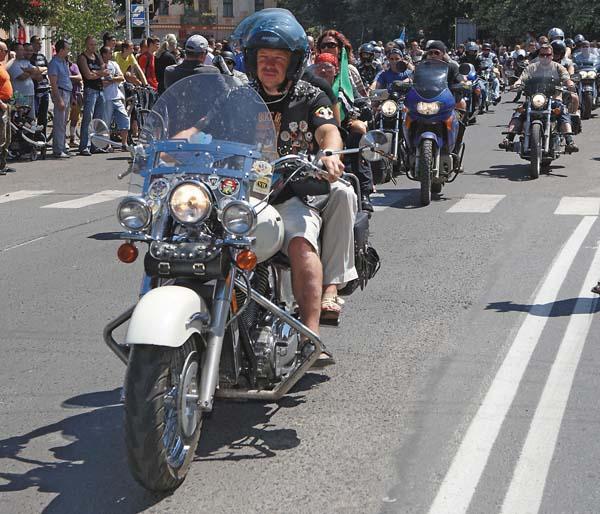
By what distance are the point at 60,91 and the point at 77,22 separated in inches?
219

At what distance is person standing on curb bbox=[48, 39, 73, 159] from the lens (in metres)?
19.8

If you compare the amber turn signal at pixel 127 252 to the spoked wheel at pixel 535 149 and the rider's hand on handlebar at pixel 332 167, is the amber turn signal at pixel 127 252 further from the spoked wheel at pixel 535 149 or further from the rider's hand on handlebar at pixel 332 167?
the spoked wheel at pixel 535 149

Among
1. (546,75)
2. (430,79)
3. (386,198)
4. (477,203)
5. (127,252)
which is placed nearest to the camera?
(127,252)

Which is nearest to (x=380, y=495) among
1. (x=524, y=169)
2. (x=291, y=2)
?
(x=524, y=169)

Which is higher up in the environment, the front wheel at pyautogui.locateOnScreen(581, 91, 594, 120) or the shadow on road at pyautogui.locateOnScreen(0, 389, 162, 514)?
the shadow on road at pyautogui.locateOnScreen(0, 389, 162, 514)

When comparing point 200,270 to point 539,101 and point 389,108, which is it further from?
point 539,101

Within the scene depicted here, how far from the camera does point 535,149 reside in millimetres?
16297

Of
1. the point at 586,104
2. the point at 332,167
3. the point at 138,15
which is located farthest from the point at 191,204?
the point at 138,15

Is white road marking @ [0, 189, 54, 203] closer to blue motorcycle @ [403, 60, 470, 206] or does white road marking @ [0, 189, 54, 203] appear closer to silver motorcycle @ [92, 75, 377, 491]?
blue motorcycle @ [403, 60, 470, 206]

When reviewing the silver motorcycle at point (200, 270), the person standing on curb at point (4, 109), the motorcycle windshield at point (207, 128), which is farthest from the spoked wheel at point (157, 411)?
the person standing on curb at point (4, 109)

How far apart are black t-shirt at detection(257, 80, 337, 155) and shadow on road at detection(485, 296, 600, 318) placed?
8.83 ft

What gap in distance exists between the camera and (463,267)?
9742 mm

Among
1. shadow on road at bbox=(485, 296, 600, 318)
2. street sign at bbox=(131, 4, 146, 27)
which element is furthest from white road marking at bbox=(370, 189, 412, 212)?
street sign at bbox=(131, 4, 146, 27)

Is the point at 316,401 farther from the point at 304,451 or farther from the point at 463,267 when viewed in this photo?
the point at 463,267
